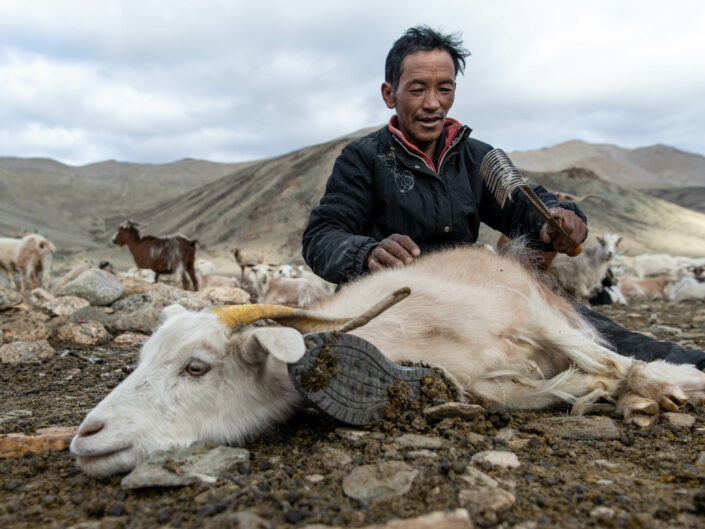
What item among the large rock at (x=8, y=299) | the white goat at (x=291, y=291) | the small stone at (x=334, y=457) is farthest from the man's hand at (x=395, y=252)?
the white goat at (x=291, y=291)

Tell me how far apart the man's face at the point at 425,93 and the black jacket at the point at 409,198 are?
162 millimetres

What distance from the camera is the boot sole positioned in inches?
88.7

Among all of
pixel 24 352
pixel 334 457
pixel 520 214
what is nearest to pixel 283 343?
pixel 334 457

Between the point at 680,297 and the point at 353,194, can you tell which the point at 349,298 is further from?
the point at 680,297

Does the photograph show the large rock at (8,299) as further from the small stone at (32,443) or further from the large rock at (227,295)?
the small stone at (32,443)

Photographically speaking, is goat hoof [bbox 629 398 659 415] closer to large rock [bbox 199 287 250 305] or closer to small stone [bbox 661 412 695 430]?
small stone [bbox 661 412 695 430]

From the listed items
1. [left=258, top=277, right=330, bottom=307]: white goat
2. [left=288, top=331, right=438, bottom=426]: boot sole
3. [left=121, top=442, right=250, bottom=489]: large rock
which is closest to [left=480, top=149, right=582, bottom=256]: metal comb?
[left=288, top=331, right=438, bottom=426]: boot sole

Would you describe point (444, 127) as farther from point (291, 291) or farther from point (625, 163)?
point (625, 163)

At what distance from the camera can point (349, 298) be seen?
3020mm

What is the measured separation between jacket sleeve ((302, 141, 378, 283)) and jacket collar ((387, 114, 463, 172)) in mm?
319

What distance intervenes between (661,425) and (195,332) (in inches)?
93.3

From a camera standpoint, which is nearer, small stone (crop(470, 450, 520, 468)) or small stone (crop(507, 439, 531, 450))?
small stone (crop(470, 450, 520, 468))

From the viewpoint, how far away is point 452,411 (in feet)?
8.26

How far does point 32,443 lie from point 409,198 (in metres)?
2.76
